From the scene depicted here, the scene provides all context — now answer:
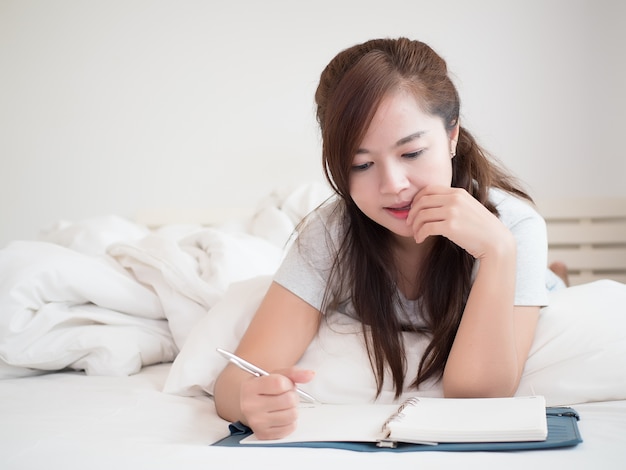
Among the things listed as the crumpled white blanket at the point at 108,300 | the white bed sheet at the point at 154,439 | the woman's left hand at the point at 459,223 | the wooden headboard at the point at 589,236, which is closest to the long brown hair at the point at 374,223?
the woman's left hand at the point at 459,223

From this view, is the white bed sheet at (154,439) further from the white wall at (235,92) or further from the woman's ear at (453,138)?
the white wall at (235,92)

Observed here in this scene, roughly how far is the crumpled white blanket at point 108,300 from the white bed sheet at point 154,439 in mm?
79

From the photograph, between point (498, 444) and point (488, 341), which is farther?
point (488, 341)

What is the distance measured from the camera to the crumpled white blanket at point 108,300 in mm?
1497

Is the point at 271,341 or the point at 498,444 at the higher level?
the point at 271,341

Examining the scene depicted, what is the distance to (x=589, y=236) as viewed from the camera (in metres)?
2.56

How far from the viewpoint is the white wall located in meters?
2.63

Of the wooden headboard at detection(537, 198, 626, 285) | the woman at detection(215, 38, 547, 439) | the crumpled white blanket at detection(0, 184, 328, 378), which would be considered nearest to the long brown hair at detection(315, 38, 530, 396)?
the woman at detection(215, 38, 547, 439)

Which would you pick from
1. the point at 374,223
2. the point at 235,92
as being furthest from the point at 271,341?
the point at 235,92

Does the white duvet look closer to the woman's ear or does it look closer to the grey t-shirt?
the grey t-shirt

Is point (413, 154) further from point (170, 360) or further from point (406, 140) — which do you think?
point (170, 360)

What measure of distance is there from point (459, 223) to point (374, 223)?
25 cm

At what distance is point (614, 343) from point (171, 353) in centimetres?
95

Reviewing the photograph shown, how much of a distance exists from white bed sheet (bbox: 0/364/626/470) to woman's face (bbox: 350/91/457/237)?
16.4 inches
